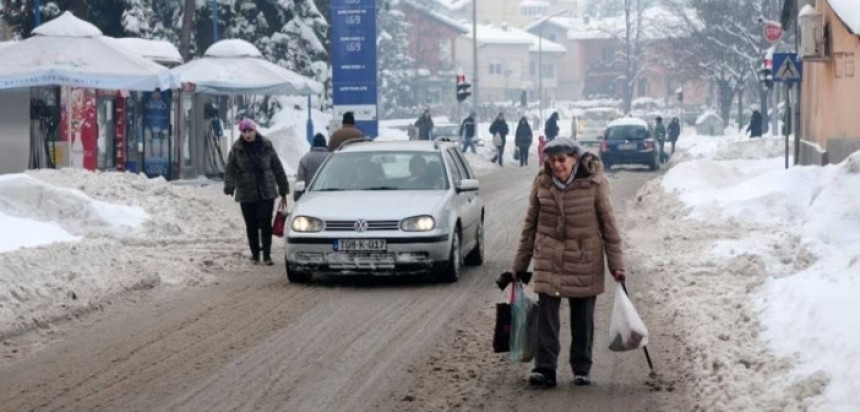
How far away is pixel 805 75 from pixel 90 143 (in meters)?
17.1

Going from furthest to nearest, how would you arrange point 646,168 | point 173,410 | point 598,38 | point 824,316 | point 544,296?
point 598,38
point 646,168
point 824,316
point 544,296
point 173,410

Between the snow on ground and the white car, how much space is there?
2.25 meters

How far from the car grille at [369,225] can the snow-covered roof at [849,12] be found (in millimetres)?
10653

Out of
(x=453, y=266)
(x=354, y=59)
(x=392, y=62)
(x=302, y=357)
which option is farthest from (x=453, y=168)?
(x=392, y=62)

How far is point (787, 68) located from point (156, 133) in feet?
46.5

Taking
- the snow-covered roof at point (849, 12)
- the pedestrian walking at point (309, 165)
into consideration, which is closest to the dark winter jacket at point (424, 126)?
the snow-covered roof at point (849, 12)

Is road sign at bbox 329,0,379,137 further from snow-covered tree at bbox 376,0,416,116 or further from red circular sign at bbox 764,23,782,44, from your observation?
snow-covered tree at bbox 376,0,416,116

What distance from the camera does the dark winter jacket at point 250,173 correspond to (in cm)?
1670

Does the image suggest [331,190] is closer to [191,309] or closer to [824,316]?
[191,309]

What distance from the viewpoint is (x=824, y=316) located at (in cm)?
959

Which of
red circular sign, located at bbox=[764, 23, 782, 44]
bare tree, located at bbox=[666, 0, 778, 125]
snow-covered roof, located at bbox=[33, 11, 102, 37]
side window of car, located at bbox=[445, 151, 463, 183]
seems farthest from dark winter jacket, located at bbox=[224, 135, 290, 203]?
bare tree, located at bbox=[666, 0, 778, 125]

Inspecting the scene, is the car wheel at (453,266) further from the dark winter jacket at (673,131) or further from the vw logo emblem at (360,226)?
the dark winter jacket at (673,131)

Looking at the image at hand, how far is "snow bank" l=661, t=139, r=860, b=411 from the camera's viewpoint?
8.13 meters

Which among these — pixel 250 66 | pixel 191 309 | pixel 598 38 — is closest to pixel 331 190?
pixel 191 309
